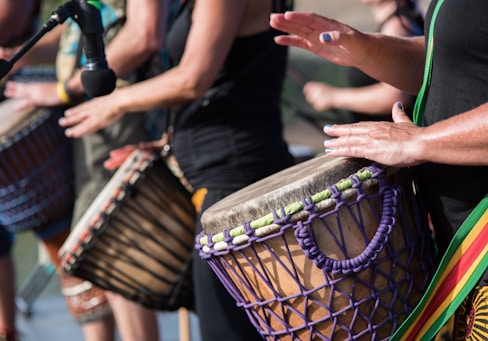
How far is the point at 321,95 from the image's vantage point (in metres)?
3.65

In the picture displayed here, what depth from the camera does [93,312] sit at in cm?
337

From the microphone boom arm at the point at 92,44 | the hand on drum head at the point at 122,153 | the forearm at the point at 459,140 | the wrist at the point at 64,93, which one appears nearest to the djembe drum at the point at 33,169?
the wrist at the point at 64,93

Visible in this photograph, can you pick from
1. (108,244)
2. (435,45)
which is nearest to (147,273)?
(108,244)

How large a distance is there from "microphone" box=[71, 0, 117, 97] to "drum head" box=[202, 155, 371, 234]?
0.44 metres

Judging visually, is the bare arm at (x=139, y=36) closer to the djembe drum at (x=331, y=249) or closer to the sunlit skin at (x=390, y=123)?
the sunlit skin at (x=390, y=123)

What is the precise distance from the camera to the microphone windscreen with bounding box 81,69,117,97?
6.82 ft

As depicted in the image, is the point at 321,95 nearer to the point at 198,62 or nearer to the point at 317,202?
the point at 198,62

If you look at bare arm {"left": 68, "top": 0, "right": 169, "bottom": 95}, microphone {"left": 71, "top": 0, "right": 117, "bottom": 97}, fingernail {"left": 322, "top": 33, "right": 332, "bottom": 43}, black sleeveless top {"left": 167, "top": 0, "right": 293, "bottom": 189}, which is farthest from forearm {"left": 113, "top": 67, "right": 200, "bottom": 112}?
fingernail {"left": 322, "top": 33, "right": 332, "bottom": 43}

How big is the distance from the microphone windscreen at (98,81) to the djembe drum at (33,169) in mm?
1239

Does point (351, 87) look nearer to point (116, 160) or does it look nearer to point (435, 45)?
point (116, 160)

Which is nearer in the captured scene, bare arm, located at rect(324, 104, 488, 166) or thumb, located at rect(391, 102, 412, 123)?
bare arm, located at rect(324, 104, 488, 166)

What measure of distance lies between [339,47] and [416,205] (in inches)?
18.5

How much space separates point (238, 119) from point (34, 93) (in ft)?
3.26

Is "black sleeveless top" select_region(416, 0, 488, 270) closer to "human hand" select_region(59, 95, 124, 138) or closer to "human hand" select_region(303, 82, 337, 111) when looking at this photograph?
"human hand" select_region(59, 95, 124, 138)
